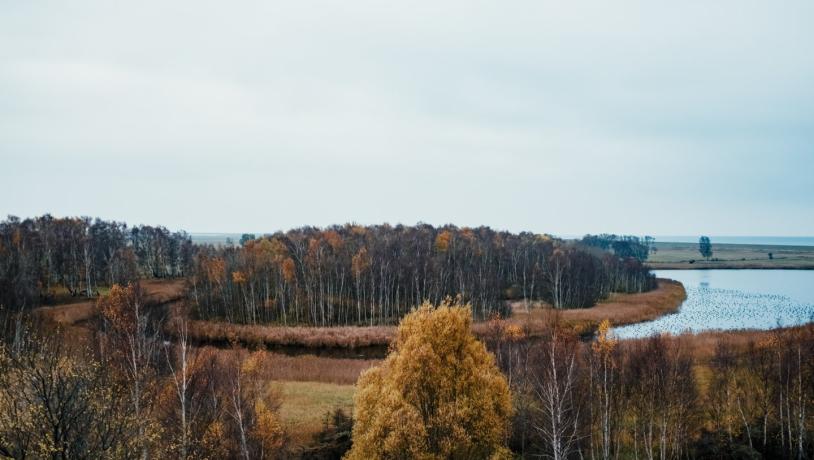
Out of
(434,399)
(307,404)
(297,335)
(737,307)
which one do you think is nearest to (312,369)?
(307,404)

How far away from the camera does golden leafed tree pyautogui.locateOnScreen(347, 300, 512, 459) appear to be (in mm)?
30469

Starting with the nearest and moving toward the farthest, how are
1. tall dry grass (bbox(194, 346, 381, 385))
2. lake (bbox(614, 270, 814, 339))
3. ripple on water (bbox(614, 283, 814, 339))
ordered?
tall dry grass (bbox(194, 346, 381, 385))
ripple on water (bbox(614, 283, 814, 339))
lake (bbox(614, 270, 814, 339))

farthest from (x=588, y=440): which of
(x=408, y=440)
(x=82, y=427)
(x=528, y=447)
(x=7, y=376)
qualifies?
(x=7, y=376)

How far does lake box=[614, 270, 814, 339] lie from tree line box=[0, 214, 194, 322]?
86.1 m

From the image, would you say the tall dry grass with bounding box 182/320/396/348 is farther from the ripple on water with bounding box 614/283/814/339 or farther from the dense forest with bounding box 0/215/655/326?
the ripple on water with bounding box 614/283/814/339

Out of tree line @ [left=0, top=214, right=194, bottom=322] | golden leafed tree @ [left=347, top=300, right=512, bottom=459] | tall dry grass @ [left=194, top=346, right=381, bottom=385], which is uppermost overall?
tree line @ [left=0, top=214, right=194, bottom=322]

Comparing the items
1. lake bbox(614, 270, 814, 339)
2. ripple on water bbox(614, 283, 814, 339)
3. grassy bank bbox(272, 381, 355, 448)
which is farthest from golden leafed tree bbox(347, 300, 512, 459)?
ripple on water bbox(614, 283, 814, 339)

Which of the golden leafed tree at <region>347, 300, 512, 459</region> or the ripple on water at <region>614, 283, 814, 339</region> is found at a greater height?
the golden leafed tree at <region>347, 300, 512, 459</region>

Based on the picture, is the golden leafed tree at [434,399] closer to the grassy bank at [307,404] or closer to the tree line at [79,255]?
the grassy bank at [307,404]

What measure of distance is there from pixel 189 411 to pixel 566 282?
311 feet

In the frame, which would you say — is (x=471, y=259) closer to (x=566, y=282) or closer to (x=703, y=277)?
(x=566, y=282)

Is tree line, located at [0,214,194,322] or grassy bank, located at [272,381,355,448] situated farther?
tree line, located at [0,214,194,322]

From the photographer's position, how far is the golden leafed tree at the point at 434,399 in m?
30.5

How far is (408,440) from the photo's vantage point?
30.3 meters
